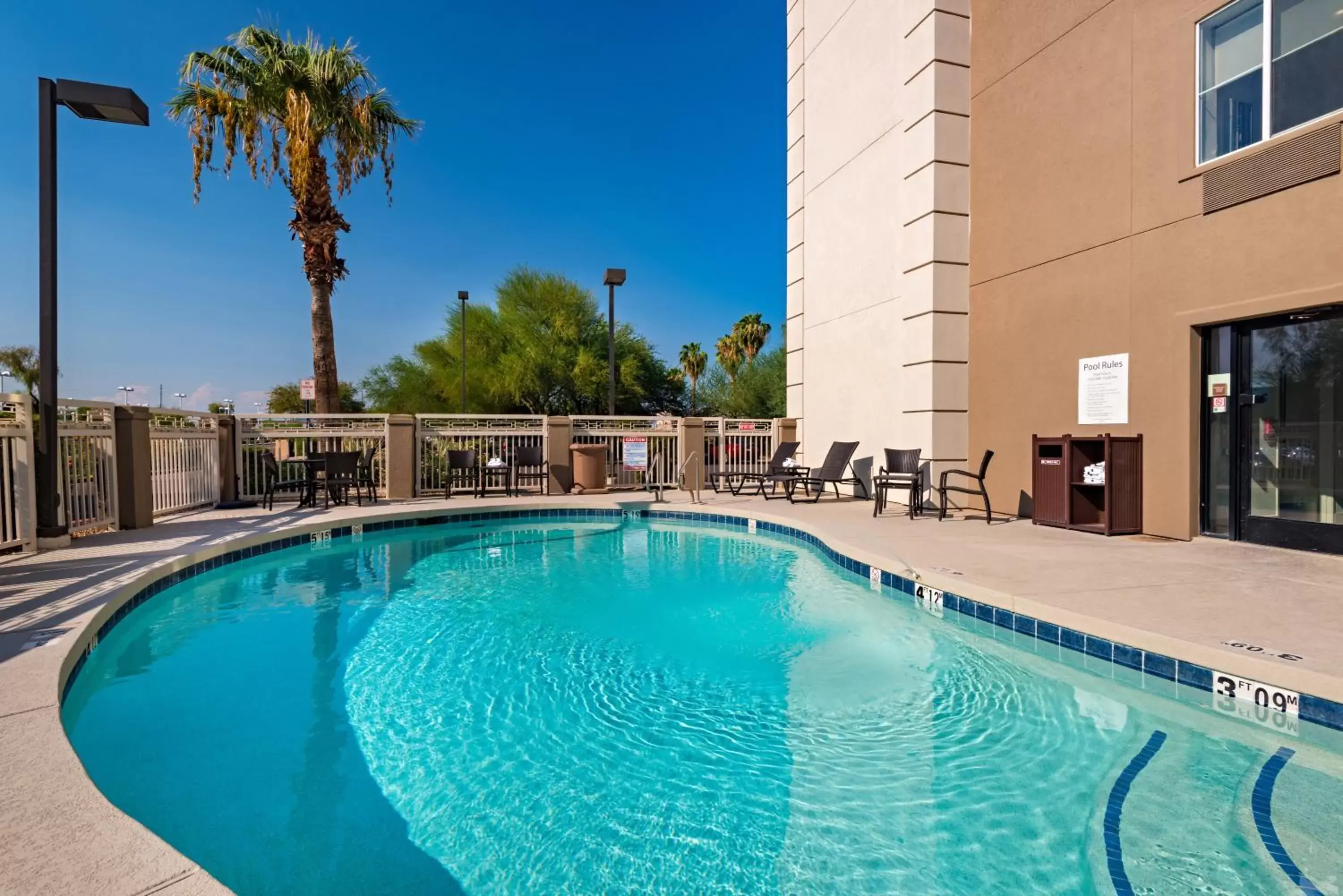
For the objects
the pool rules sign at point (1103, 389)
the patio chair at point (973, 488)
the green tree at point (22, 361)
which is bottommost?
the patio chair at point (973, 488)

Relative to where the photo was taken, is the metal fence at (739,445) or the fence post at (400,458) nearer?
the fence post at (400,458)

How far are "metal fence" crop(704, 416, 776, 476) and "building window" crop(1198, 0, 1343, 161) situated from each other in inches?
316

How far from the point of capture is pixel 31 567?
525cm

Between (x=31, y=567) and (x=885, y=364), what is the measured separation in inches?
394

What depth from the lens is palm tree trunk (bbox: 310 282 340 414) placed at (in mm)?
12430

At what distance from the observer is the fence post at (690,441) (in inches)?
480

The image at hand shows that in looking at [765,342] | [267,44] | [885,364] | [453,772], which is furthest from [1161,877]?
[765,342]

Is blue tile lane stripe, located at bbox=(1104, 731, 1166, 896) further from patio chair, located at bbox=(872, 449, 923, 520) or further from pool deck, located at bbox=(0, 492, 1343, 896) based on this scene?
patio chair, located at bbox=(872, 449, 923, 520)

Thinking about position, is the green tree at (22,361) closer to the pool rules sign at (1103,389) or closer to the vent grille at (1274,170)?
the pool rules sign at (1103,389)

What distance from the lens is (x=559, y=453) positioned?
11773 millimetres

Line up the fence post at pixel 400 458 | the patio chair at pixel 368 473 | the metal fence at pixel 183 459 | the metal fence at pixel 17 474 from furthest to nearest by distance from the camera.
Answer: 1. the fence post at pixel 400 458
2. the patio chair at pixel 368 473
3. the metal fence at pixel 183 459
4. the metal fence at pixel 17 474

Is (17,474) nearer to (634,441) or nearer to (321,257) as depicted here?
(321,257)

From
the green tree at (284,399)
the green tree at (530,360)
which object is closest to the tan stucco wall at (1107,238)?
the green tree at (530,360)

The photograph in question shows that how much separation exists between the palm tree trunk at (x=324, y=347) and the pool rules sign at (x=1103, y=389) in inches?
487
